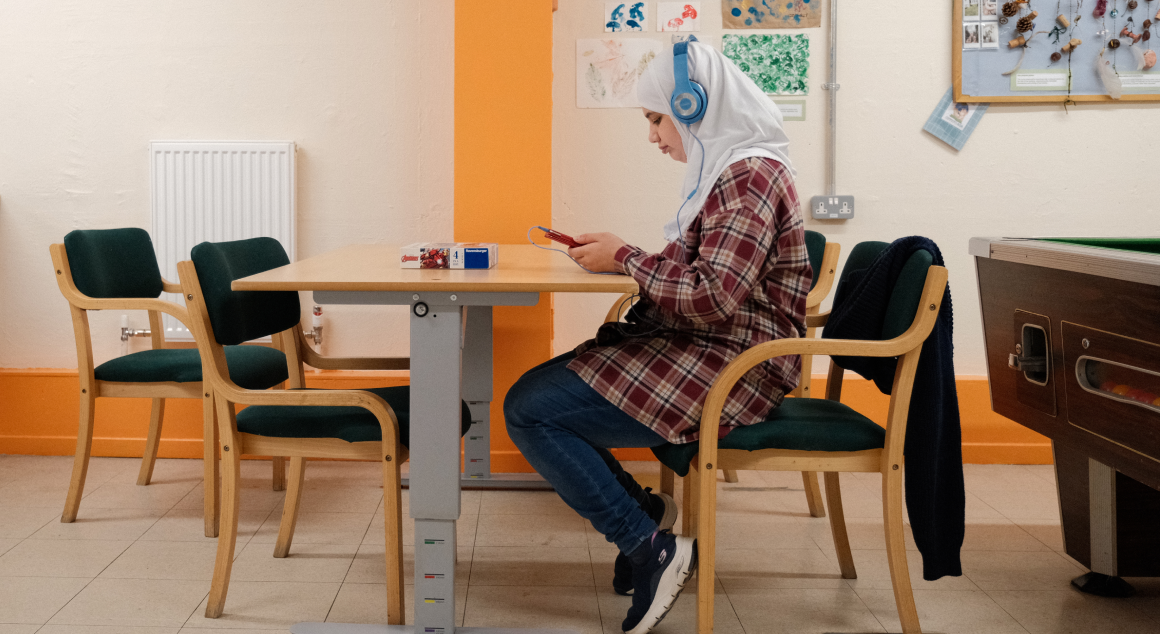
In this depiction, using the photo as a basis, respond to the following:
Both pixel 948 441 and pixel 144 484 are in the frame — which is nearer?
pixel 948 441

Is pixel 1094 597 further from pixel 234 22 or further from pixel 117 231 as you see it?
pixel 234 22

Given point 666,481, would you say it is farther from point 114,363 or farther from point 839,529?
point 114,363

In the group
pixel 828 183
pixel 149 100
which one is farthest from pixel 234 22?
pixel 828 183

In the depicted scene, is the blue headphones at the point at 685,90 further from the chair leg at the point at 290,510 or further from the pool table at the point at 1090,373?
the chair leg at the point at 290,510

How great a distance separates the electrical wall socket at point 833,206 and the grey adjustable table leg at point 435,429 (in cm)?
182

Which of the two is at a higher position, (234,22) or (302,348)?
(234,22)

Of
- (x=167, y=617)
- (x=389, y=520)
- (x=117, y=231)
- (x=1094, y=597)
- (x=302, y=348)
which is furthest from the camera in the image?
(x=117, y=231)

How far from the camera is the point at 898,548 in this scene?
1.76m

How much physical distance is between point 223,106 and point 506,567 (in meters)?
1.97

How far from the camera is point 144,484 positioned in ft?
9.29

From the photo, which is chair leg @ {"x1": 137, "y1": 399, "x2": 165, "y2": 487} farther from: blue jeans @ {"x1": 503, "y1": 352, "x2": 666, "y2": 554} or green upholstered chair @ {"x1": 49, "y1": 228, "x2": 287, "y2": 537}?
blue jeans @ {"x1": 503, "y1": 352, "x2": 666, "y2": 554}

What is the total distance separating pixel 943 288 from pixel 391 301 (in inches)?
40.5

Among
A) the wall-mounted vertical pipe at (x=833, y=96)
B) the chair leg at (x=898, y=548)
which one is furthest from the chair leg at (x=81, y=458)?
the wall-mounted vertical pipe at (x=833, y=96)

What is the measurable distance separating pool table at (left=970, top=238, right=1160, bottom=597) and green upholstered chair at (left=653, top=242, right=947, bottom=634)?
11.7 inches
